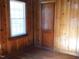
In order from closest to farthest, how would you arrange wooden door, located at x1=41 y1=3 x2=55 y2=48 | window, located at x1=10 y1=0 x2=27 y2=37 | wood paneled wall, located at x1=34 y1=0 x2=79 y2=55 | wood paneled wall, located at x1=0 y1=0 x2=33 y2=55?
wood paneled wall, located at x1=0 y1=0 x2=33 y2=55 < wood paneled wall, located at x1=34 y1=0 x2=79 y2=55 < window, located at x1=10 y1=0 x2=27 y2=37 < wooden door, located at x1=41 y1=3 x2=55 y2=48

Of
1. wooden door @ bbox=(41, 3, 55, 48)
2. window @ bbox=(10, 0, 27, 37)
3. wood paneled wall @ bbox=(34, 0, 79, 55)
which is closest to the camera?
wood paneled wall @ bbox=(34, 0, 79, 55)

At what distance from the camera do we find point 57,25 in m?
4.69

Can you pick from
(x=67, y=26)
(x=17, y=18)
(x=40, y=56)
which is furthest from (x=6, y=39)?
(x=67, y=26)

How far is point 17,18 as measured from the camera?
470 centimetres

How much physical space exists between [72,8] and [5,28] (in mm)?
2416

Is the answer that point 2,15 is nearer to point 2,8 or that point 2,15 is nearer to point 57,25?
point 2,8

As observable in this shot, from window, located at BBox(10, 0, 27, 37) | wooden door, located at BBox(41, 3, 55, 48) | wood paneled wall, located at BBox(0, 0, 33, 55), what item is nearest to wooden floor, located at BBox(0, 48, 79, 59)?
wood paneled wall, located at BBox(0, 0, 33, 55)

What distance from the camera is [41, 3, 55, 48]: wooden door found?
4785 millimetres

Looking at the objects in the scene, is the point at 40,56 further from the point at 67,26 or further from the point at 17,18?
the point at 17,18

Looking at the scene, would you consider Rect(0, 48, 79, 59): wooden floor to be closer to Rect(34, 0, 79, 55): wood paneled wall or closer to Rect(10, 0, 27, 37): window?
Rect(34, 0, 79, 55): wood paneled wall

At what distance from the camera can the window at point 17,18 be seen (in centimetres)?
442

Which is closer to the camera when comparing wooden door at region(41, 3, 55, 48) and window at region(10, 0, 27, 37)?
window at region(10, 0, 27, 37)

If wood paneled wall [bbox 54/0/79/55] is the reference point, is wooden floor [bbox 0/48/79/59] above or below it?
below

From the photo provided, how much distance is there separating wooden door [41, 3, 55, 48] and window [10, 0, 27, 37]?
780 mm
